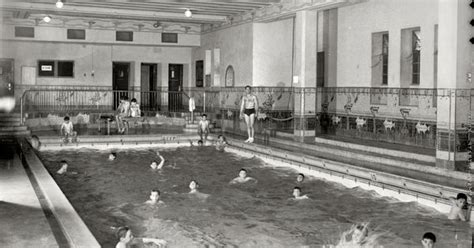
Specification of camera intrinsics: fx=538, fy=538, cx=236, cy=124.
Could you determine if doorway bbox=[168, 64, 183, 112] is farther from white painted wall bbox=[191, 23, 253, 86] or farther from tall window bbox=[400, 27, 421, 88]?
tall window bbox=[400, 27, 421, 88]

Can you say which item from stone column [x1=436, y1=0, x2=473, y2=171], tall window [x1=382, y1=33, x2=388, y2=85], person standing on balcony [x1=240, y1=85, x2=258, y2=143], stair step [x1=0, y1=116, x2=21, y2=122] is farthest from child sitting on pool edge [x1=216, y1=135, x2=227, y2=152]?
stair step [x1=0, y1=116, x2=21, y2=122]

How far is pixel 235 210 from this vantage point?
928 centimetres

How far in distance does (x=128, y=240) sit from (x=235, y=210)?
309 centimetres

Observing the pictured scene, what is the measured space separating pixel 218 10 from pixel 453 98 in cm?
1053

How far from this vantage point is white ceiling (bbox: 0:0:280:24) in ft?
57.8

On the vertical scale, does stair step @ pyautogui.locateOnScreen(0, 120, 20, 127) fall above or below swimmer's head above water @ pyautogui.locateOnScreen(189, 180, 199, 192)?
above

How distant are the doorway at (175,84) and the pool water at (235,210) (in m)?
13.8

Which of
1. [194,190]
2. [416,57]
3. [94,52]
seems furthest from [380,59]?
[94,52]

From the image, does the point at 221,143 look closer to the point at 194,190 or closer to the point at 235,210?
the point at 194,190

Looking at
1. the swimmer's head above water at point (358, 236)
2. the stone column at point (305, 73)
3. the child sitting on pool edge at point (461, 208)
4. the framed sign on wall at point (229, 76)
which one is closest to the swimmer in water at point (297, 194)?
the child sitting on pool edge at point (461, 208)

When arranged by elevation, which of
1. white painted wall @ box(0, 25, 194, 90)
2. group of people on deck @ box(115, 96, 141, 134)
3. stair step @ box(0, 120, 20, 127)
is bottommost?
stair step @ box(0, 120, 20, 127)

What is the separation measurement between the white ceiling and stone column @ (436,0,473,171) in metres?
7.17

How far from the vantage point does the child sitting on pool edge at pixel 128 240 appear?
6343 millimetres

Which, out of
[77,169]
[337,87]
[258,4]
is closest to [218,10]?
[258,4]
